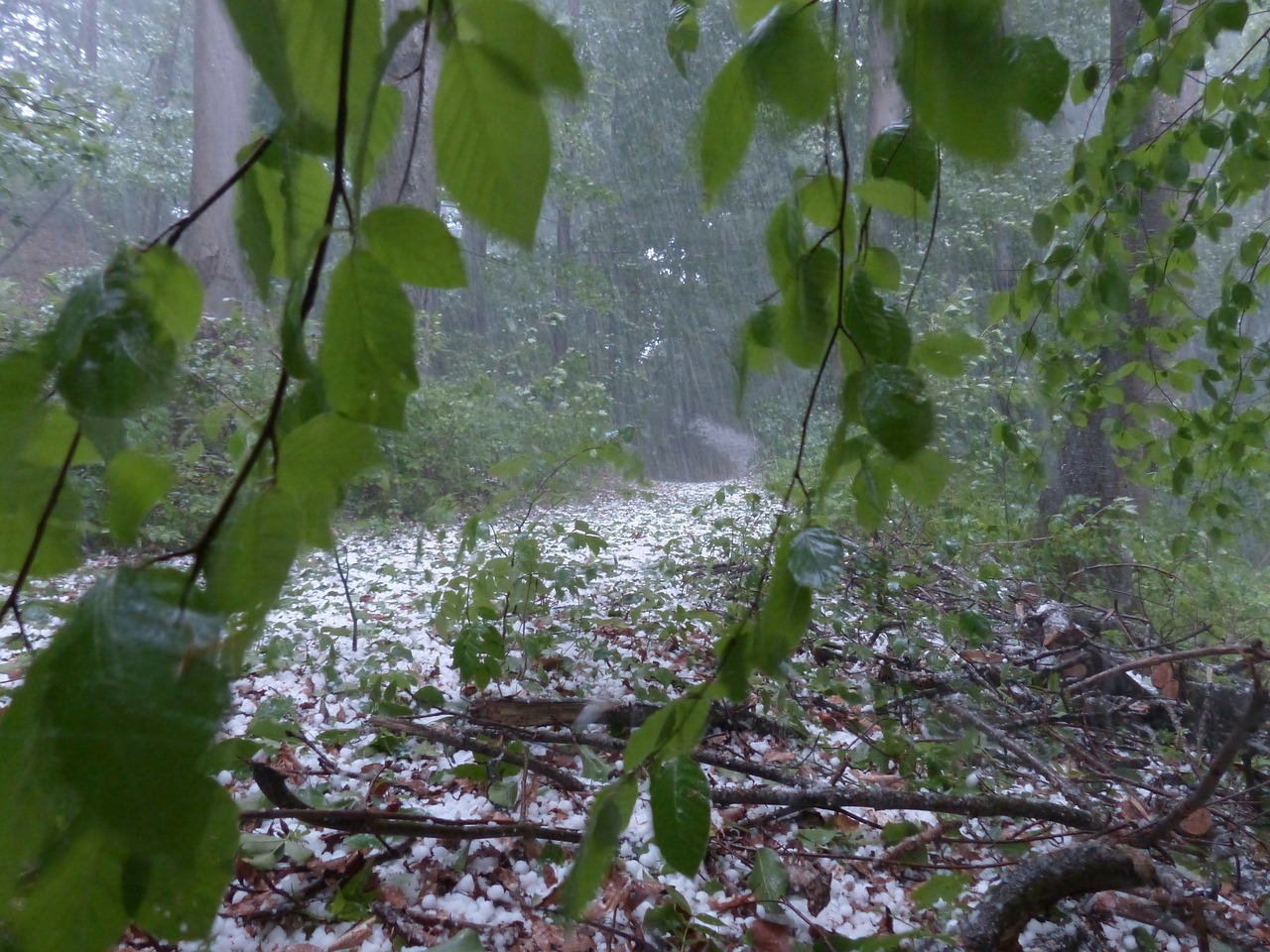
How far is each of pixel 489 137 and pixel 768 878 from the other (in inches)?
32.6

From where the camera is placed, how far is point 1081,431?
2223 millimetres

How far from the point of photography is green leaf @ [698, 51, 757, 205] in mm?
351

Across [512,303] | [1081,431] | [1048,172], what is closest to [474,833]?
[512,303]

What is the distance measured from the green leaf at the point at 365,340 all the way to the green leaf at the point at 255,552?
0.14 feet

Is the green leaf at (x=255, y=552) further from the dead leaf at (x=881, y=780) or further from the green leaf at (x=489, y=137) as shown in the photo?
the dead leaf at (x=881, y=780)

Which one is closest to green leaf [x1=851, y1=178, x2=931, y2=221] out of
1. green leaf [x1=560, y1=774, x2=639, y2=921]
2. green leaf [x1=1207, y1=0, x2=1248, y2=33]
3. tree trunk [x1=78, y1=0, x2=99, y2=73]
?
green leaf [x1=560, y1=774, x2=639, y2=921]

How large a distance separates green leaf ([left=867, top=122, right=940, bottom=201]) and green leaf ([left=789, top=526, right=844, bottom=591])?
0.20m

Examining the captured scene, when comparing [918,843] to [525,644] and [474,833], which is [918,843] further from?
[525,644]

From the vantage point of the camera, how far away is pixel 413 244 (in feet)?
0.87

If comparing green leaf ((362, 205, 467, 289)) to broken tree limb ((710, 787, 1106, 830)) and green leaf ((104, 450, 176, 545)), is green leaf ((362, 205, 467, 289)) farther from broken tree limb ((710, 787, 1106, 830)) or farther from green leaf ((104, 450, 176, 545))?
broken tree limb ((710, 787, 1106, 830))

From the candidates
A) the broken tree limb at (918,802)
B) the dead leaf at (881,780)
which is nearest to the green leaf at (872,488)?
the broken tree limb at (918,802)

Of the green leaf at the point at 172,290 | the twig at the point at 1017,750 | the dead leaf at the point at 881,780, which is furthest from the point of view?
the dead leaf at the point at 881,780

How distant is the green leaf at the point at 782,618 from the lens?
1.18 feet

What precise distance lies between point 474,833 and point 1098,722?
Result: 1.32 m
